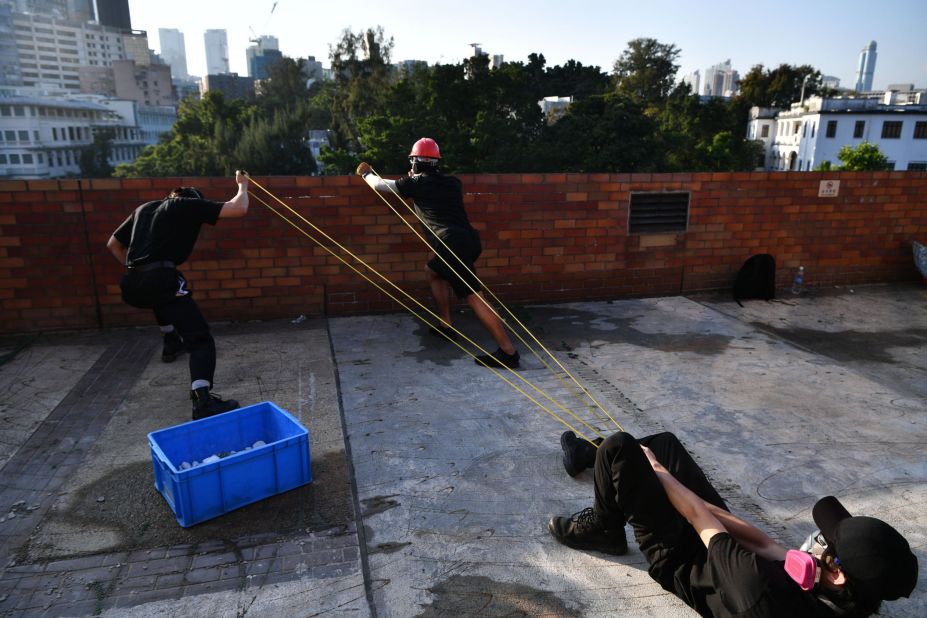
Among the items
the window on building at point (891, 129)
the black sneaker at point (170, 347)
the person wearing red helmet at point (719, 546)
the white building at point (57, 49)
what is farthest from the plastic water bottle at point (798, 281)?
the white building at point (57, 49)

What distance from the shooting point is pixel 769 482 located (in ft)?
11.1

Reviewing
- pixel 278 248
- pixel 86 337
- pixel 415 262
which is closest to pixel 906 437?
pixel 415 262

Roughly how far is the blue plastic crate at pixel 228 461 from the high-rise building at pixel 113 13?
21009 cm

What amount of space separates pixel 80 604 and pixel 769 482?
3319mm

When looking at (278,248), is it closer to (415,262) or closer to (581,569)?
(415,262)

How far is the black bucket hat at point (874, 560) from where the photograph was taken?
1.72m

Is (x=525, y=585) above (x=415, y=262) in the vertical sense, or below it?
below

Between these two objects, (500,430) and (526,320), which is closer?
(500,430)

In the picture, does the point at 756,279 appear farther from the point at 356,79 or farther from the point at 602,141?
the point at 356,79

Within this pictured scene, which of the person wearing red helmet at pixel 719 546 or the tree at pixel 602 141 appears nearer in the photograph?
the person wearing red helmet at pixel 719 546

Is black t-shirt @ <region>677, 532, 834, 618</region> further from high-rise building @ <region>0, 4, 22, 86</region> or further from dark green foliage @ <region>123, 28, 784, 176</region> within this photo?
high-rise building @ <region>0, 4, 22, 86</region>

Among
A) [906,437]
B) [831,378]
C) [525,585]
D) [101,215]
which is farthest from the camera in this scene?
[101,215]

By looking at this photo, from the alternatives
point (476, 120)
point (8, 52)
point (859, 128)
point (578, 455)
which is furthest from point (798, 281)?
point (8, 52)

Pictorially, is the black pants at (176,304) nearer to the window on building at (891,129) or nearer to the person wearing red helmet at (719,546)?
the person wearing red helmet at (719,546)
